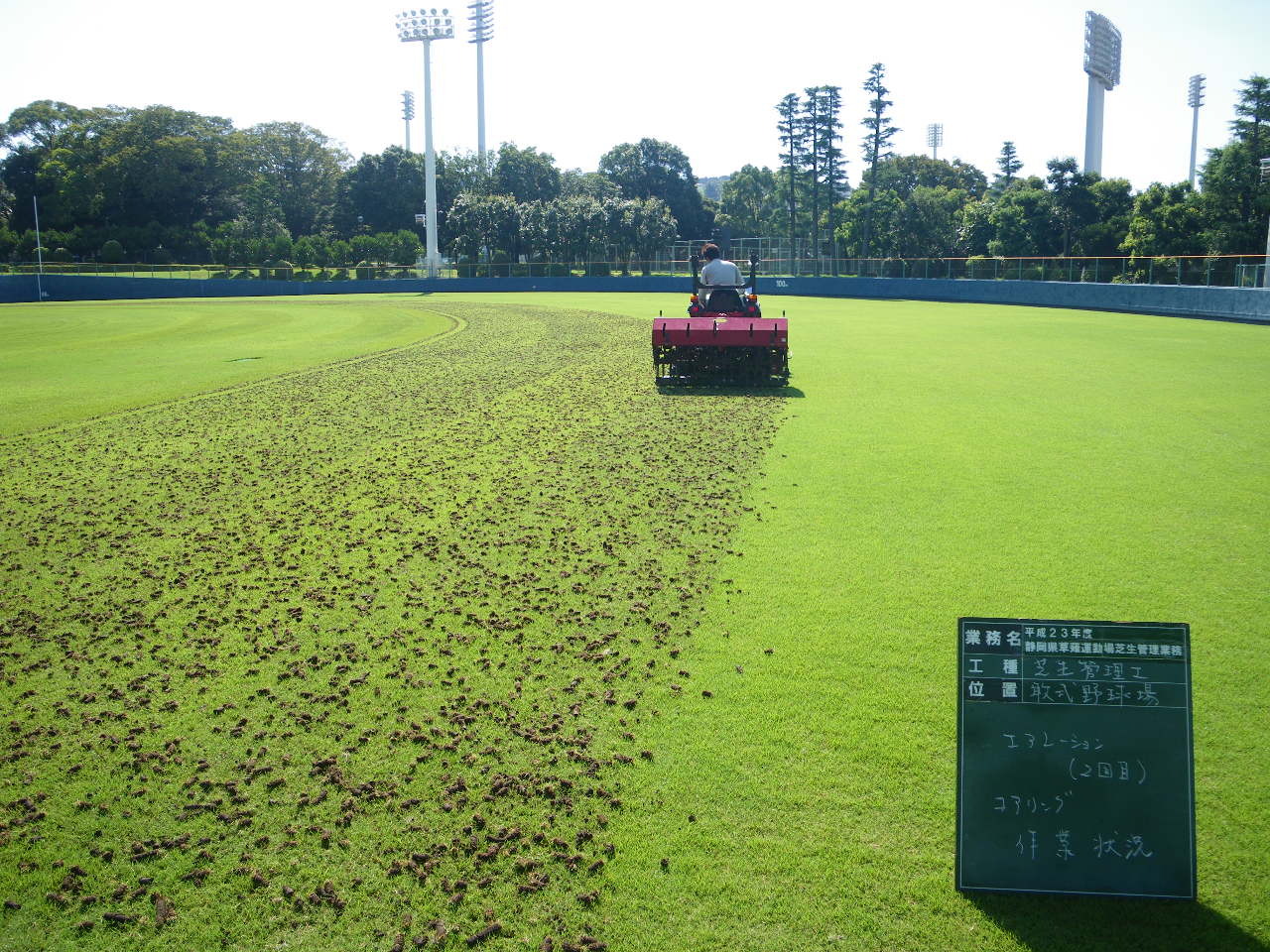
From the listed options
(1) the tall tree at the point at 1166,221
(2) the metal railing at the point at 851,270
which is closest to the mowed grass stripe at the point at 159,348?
(2) the metal railing at the point at 851,270

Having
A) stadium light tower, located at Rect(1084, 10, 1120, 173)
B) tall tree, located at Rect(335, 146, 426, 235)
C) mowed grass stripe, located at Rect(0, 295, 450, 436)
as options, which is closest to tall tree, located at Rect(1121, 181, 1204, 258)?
stadium light tower, located at Rect(1084, 10, 1120, 173)

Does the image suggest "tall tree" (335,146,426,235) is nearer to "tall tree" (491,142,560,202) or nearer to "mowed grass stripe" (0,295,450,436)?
"tall tree" (491,142,560,202)

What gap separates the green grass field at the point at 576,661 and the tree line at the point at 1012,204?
148 feet

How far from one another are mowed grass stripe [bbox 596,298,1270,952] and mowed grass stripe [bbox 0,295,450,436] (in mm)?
11618

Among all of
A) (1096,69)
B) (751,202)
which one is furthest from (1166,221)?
(751,202)

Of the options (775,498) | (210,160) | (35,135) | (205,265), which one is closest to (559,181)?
(210,160)

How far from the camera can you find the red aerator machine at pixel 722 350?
16797 millimetres

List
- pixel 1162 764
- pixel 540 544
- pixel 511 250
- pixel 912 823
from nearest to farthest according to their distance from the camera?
pixel 1162 764
pixel 912 823
pixel 540 544
pixel 511 250

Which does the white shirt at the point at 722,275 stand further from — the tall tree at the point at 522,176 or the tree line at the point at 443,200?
the tall tree at the point at 522,176

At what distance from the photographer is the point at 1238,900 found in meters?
3.85

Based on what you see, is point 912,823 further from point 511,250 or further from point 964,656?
point 511,250

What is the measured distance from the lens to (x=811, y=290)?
2199 inches

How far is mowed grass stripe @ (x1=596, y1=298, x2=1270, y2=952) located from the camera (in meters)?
3.82

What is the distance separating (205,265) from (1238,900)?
283 ft
